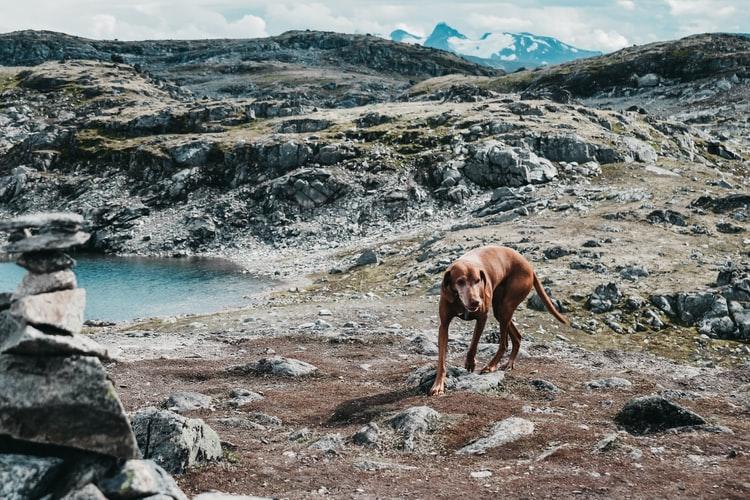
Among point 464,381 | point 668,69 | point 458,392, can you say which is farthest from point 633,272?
point 668,69

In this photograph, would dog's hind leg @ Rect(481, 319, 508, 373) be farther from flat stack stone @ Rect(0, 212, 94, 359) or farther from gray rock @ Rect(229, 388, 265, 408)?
flat stack stone @ Rect(0, 212, 94, 359)

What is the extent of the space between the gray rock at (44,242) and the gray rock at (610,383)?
15.7 m

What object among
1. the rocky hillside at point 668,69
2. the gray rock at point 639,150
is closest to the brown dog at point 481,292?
the gray rock at point 639,150

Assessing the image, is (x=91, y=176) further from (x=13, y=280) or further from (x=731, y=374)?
(x=731, y=374)

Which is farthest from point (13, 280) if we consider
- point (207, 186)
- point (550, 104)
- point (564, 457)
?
point (550, 104)

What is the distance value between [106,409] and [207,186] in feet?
274

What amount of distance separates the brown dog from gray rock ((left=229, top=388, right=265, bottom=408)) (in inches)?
212

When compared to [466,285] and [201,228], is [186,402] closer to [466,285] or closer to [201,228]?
[466,285]

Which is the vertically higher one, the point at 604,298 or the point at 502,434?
the point at 502,434

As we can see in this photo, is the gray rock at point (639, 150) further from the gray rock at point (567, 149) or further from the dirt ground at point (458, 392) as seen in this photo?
the dirt ground at point (458, 392)

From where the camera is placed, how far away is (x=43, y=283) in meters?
10.2

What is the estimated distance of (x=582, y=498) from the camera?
10.9 meters

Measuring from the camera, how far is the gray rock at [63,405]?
31.1 ft

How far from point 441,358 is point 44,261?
1038cm
